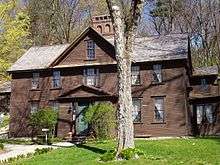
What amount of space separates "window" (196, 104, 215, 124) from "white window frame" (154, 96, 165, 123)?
4.29 meters

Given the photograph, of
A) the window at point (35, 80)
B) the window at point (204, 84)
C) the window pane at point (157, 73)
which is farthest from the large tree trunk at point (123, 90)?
the window at point (204, 84)

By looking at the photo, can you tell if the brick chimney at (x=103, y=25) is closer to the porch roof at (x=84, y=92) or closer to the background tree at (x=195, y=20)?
the porch roof at (x=84, y=92)

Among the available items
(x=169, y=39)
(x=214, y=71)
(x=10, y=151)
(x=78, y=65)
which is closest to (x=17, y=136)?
(x=78, y=65)

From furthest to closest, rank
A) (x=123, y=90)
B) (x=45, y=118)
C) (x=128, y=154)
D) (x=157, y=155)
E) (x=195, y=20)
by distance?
(x=195, y=20), (x=45, y=118), (x=157, y=155), (x=123, y=90), (x=128, y=154)

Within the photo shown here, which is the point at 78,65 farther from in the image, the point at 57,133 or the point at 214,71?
the point at 214,71

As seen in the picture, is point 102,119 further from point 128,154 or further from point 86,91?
point 128,154

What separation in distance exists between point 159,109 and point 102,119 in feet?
18.0

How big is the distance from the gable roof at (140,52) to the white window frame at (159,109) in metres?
3.31

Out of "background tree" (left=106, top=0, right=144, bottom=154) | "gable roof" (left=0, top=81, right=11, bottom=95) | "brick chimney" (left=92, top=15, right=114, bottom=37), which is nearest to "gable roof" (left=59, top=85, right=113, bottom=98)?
"brick chimney" (left=92, top=15, right=114, bottom=37)

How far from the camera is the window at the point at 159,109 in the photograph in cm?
3725

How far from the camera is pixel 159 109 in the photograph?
37.3 metres

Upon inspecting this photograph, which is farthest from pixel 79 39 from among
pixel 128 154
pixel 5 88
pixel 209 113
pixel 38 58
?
pixel 128 154

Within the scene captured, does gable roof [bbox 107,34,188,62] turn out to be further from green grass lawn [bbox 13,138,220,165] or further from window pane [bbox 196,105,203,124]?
green grass lawn [bbox 13,138,220,165]

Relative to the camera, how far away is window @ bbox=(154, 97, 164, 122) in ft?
122
